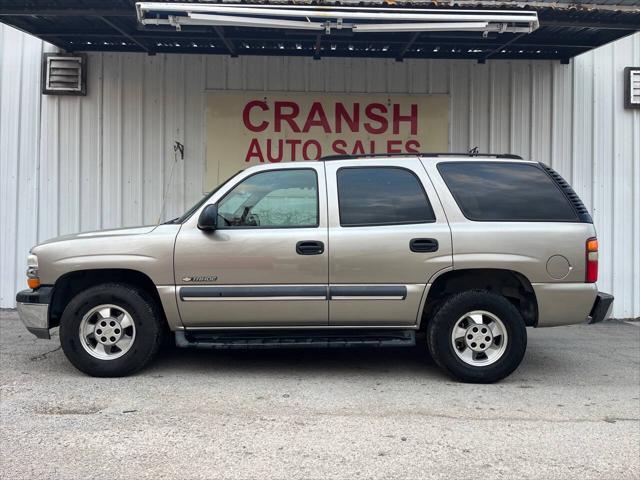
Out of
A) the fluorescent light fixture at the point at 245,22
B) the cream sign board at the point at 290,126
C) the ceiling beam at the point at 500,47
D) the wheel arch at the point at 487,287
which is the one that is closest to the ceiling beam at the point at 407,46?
the cream sign board at the point at 290,126

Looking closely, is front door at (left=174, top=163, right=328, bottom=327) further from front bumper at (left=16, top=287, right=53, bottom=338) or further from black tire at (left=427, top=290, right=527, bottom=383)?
front bumper at (left=16, top=287, right=53, bottom=338)

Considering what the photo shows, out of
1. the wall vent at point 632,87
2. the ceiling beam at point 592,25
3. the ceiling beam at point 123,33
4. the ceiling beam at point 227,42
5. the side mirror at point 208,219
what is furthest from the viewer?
the wall vent at point 632,87

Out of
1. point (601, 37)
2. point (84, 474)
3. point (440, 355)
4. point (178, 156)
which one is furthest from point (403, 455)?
point (601, 37)

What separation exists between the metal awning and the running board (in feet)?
10.8

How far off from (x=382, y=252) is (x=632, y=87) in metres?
5.90

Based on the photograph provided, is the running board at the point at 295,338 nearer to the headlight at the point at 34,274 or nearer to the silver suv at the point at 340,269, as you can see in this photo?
the silver suv at the point at 340,269

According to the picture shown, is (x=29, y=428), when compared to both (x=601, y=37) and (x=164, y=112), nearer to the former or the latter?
(x=164, y=112)

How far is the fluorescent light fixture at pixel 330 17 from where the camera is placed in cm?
608

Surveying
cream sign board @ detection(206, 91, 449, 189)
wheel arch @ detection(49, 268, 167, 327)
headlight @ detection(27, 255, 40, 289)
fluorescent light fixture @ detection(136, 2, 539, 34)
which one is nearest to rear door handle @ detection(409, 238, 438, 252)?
wheel arch @ detection(49, 268, 167, 327)

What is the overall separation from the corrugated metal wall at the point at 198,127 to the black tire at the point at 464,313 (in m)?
4.16

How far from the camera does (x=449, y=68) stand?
28.3 ft

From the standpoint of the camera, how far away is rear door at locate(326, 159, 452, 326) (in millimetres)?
4988

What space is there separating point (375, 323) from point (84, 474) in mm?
2623

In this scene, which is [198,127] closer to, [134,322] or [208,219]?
[208,219]
